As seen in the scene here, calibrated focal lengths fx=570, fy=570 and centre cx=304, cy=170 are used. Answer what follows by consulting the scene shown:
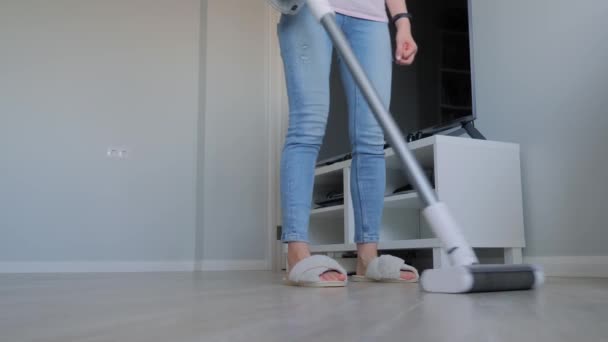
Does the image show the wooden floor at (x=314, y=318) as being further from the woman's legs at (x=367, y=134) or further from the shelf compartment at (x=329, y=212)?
A: the shelf compartment at (x=329, y=212)

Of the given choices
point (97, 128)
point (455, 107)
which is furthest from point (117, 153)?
point (455, 107)

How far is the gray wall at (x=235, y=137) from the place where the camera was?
3.37 m

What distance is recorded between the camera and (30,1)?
10.3 ft

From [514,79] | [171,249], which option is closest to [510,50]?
[514,79]

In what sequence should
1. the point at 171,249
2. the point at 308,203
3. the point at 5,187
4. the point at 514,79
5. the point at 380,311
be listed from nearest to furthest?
the point at 380,311 → the point at 308,203 → the point at 514,79 → the point at 5,187 → the point at 171,249

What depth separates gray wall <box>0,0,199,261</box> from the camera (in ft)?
9.98

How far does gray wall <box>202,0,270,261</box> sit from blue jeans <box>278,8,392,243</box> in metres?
2.07

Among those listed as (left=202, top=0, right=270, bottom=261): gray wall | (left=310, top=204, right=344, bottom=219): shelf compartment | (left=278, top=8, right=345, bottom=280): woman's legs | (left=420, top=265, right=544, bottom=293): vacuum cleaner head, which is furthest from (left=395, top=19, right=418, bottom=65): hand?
(left=202, top=0, right=270, bottom=261): gray wall

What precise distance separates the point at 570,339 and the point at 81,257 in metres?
2.98

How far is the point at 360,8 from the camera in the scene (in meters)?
1.36

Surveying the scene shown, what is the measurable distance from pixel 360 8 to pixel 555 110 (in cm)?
94

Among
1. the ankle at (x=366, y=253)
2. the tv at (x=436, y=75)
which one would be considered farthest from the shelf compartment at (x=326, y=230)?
the ankle at (x=366, y=253)

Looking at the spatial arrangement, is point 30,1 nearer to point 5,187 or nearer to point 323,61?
point 5,187

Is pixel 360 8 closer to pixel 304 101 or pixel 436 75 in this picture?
pixel 304 101
